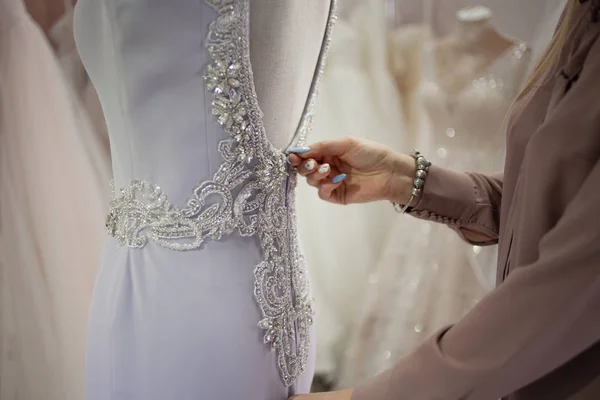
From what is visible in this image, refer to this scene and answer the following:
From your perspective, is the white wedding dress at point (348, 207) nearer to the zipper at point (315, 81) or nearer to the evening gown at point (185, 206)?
the zipper at point (315, 81)

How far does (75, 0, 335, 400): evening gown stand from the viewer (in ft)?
1.73

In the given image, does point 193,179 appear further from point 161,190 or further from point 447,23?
point 447,23

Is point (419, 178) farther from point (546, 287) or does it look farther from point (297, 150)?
point (546, 287)

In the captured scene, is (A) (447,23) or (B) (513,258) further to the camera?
(A) (447,23)

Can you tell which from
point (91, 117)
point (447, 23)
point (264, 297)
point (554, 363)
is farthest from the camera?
point (447, 23)

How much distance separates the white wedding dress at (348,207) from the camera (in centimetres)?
140

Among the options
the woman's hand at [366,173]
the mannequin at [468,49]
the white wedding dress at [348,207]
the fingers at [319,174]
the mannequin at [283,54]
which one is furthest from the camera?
the white wedding dress at [348,207]

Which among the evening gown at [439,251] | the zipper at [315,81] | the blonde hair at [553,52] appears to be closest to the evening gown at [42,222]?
the zipper at [315,81]

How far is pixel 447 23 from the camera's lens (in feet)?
4.25

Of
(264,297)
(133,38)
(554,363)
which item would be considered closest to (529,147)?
(554,363)

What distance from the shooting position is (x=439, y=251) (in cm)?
138

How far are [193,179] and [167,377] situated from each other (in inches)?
9.3

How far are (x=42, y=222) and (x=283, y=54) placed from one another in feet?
2.61

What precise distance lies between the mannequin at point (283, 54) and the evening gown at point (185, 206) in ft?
0.07
